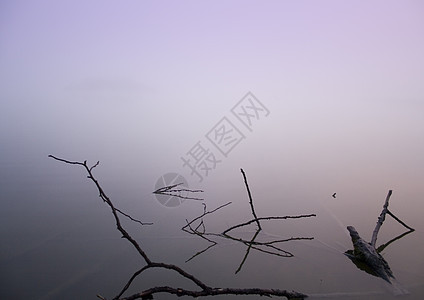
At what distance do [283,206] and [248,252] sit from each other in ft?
2.49

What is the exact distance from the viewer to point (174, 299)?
4.61ft

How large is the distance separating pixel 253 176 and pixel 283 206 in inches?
27.8

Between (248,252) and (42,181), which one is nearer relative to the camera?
(248,252)

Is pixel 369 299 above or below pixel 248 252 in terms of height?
below

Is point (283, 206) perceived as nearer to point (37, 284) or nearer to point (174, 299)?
point (174, 299)

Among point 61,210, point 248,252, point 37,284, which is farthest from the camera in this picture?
point 61,210

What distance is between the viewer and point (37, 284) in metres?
1.53

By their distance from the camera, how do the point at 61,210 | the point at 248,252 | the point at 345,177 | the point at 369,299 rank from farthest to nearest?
the point at 345,177 → the point at 61,210 → the point at 248,252 → the point at 369,299

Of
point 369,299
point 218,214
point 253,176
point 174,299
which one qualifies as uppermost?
point 253,176

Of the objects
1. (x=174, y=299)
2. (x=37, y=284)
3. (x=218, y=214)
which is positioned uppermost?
(x=218, y=214)

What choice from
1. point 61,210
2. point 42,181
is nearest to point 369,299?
point 61,210

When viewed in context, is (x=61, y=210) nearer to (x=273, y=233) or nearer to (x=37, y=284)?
(x=37, y=284)

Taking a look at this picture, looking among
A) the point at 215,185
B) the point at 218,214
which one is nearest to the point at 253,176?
the point at 215,185

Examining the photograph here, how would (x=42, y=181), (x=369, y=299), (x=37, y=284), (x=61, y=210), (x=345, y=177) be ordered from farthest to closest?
(x=345, y=177)
(x=42, y=181)
(x=61, y=210)
(x=37, y=284)
(x=369, y=299)
